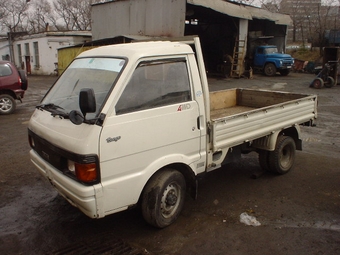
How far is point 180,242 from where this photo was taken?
366 centimetres

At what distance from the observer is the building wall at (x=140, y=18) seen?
725 inches

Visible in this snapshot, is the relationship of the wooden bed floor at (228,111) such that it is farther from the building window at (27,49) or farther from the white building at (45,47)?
the building window at (27,49)

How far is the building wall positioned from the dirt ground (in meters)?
14.0

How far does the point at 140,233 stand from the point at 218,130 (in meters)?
1.57

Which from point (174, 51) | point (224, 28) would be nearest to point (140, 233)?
point (174, 51)

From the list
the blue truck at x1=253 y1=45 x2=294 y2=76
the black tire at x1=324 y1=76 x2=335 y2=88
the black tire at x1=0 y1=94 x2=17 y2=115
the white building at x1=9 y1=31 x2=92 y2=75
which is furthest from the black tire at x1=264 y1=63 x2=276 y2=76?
the black tire at x1=0 y1=94 x2=17 y2=115

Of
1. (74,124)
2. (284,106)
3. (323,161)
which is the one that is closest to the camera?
(74,124)

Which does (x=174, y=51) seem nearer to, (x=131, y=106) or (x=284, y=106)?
(x=131, y=106)

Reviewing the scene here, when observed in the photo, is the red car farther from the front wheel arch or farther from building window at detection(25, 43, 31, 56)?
building window at detection(25, 43, 31, 56)

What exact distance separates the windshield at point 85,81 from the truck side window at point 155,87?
0.20 m

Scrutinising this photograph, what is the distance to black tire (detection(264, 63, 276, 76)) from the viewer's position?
75.8 feet

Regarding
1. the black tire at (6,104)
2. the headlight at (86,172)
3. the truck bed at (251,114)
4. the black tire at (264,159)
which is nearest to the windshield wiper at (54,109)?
the headlight at (86,172)

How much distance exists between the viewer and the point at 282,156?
5578mm

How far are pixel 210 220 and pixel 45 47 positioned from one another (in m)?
29.8
